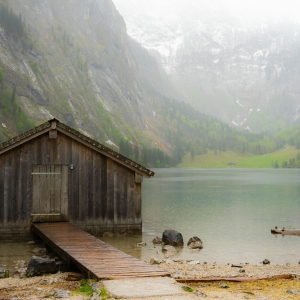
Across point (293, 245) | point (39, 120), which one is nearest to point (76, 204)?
point (293, 245)

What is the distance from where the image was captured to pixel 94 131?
180625 millimetres

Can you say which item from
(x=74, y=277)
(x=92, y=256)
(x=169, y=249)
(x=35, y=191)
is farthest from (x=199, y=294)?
(x=35, y=191)

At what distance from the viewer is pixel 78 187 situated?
71.9ft

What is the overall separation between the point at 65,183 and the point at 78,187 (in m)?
0.63

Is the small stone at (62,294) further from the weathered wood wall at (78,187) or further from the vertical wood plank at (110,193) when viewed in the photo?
the vertical wood plank at (110,193)

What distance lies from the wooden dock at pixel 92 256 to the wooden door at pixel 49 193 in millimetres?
1164

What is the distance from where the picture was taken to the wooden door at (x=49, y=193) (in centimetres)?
2130

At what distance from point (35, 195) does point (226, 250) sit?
30.6ft

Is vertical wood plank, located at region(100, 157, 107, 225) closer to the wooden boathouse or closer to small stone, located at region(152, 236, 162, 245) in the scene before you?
the wooden boathouse

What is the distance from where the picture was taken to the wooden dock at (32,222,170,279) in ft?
38.7

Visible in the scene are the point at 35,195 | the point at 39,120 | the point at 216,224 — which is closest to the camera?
the point at 35,195

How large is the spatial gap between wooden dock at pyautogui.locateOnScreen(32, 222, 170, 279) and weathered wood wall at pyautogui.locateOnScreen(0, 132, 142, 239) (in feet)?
4.89

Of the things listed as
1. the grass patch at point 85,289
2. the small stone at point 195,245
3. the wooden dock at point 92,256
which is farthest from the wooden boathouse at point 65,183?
the grass patch at point 85,289

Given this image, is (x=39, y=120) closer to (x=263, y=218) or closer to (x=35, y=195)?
(x=263, y=218)
